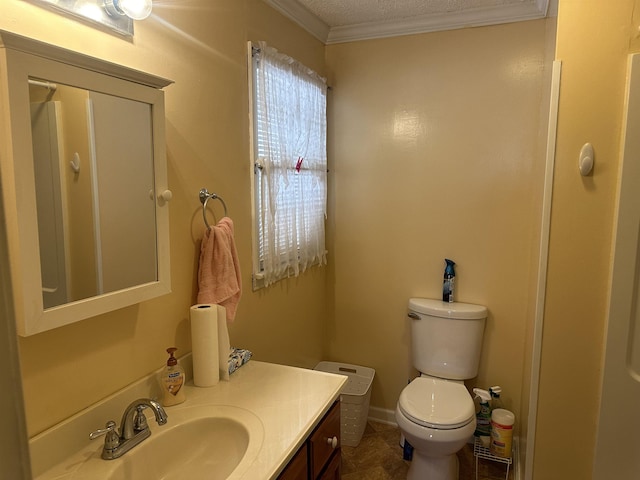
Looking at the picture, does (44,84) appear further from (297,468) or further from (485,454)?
(485,454)

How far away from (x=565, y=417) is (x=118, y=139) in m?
1.87

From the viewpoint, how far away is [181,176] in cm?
154

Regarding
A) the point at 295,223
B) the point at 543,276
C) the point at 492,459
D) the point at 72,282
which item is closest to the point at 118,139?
the point at 72,282

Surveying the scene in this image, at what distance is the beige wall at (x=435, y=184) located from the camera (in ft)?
7.79

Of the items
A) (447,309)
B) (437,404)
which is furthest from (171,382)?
(447,309)

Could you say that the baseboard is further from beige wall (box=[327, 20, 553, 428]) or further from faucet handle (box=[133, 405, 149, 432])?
faucet handle (box=[133, 405, 149, 432])

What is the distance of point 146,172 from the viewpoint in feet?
4.34

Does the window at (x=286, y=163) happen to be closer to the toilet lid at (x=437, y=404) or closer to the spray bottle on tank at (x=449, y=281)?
the spray bottle on tank at (x=449, y=281)

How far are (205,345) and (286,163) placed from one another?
1029 mm

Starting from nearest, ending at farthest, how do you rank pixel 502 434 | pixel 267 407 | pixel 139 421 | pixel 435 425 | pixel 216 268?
pixel 139 421, pixel 267 407, pixel 216 268, pixel 435 425, pixel 502 434

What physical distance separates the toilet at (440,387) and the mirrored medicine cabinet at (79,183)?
138cm

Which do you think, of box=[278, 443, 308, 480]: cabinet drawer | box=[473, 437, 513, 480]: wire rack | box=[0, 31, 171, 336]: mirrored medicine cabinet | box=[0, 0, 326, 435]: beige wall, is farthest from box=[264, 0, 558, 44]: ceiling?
box=[473, 437, 513, 480]: wire rack

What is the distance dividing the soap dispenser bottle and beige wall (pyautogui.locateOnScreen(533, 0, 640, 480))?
53.6 inches

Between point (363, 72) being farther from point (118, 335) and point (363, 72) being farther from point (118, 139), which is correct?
point (118, 335)
